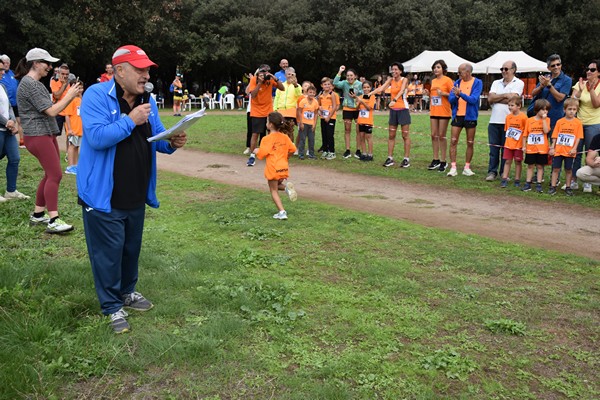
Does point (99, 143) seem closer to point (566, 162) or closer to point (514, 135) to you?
point (514, 135)

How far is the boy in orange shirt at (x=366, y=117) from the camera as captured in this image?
509 inches

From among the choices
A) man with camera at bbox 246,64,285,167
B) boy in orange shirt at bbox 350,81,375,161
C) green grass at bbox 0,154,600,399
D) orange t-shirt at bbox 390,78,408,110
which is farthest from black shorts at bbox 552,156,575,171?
man with camera at bbox 246,64,285,167

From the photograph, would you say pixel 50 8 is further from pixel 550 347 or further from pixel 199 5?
pixel 550 347

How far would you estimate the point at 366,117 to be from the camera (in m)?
12.9

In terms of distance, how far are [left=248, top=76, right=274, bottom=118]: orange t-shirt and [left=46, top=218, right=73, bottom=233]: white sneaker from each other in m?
6.32

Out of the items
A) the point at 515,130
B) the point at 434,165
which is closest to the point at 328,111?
the point at 434,165

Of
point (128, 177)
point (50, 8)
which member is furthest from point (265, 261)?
point (50, 8)

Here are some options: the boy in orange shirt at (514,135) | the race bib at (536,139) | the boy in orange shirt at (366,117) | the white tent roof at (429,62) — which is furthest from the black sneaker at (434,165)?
the white tent roof at (429,62)

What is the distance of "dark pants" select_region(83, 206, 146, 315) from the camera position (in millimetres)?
4172

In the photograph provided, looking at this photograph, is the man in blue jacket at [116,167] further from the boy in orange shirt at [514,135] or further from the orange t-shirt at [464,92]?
the orange t-shirt at [464,92]

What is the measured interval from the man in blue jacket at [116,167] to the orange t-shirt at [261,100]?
8055 millimetres

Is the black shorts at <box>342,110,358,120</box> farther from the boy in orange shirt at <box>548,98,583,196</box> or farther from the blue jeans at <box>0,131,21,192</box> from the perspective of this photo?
the blue jeans at <box>0,131,21,192</box>

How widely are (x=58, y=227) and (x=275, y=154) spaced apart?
9.47 ft

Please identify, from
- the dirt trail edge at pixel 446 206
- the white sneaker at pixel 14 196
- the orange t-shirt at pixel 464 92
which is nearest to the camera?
the dirt trail edge at pixel 446 206
